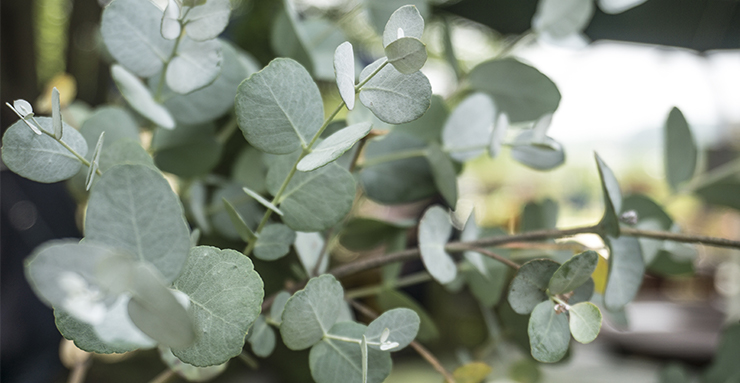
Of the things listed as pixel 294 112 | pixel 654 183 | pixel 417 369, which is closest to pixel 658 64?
pixel 654 183

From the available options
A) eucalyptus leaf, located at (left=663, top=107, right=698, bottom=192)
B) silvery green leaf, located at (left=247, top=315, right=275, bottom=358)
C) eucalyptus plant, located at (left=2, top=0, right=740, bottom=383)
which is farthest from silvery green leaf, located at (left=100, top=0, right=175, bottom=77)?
eucalyptus leaf, located at (left=663, top=107, right=698, bottom=192)

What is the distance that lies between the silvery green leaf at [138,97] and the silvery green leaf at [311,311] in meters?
0.09

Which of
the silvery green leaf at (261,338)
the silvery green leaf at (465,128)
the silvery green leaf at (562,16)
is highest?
the silvery green leaf at (562,16)

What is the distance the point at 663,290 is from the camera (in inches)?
79.7

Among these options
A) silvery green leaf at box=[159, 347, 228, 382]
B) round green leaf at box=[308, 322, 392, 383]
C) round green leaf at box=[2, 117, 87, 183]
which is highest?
round green leaf at box=[2, 117, 87, 183]

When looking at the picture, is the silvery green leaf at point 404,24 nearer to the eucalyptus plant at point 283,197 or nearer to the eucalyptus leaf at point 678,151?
the eucalyptus plant at point 283,197

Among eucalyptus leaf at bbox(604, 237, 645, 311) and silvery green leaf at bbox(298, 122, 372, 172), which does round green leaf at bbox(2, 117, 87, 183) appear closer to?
silvery green leaf at bbox(298, 122, 372, 172)

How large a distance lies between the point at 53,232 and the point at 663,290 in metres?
2.24

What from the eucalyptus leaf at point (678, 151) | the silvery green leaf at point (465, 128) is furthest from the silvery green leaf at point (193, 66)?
the eucalyptus leaf at point (678, 151)

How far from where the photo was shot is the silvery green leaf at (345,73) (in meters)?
0.11

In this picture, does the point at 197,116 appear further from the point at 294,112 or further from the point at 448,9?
the point at 448,9

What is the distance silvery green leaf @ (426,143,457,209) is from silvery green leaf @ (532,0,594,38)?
0.10 metres

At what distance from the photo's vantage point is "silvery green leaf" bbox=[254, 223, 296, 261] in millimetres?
160

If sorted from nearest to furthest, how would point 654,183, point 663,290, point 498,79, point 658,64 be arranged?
point 498,79 → point 663,290 → point 658,64 → point 654,183
